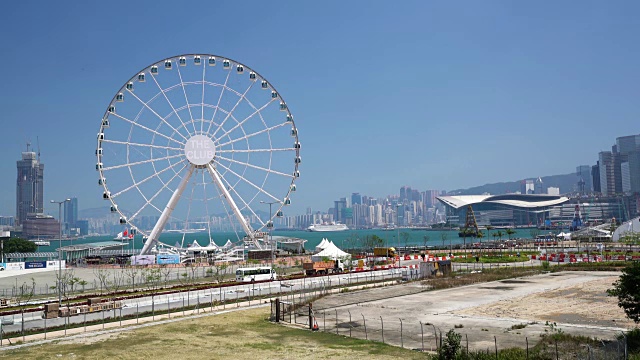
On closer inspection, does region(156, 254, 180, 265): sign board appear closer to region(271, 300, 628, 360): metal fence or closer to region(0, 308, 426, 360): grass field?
region(271, 300, 628, 360): metal fence

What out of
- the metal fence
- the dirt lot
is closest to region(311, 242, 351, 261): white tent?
the dirt lot

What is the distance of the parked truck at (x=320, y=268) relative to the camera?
6500 centimetres

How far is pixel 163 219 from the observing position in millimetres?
80188

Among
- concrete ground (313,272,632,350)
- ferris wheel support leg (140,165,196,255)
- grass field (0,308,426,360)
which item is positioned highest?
ferris wheel support leg (140,165,196,255)

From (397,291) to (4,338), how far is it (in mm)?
28206

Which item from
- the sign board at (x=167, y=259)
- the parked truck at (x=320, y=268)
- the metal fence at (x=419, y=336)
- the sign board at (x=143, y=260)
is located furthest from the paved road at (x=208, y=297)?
the sign board at (x=167, y=259)

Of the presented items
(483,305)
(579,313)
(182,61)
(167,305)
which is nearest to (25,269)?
(182,61)

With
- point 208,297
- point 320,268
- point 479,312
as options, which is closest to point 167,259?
point 320,268

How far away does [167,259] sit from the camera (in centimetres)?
9012

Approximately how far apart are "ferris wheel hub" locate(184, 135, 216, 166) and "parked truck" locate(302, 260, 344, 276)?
20.9 m

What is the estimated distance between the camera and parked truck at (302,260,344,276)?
6500cm

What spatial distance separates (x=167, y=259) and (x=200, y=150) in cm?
2225

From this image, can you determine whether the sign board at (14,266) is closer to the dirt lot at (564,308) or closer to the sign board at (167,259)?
the sign board at (167,259)

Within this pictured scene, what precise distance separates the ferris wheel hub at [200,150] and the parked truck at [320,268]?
824 inches
